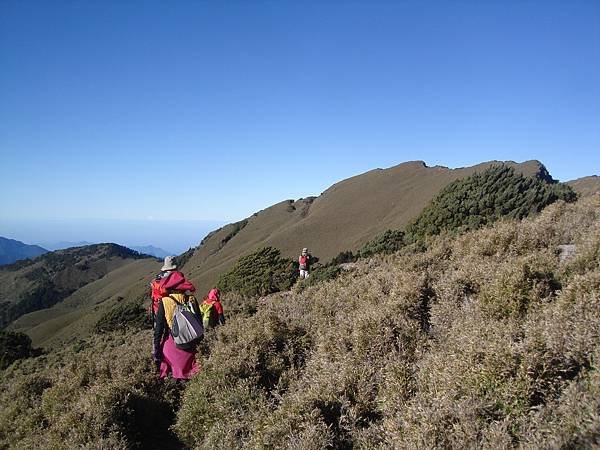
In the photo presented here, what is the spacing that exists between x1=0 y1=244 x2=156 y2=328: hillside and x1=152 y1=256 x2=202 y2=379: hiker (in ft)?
366

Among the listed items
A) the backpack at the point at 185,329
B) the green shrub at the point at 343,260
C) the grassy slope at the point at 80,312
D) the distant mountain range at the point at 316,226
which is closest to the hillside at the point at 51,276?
the distant mountain range at the point at 316,226

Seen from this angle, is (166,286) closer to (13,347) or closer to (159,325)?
(159,325)

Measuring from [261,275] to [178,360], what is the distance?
69.3 feet

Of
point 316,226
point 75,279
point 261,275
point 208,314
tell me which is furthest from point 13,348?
point 75,279

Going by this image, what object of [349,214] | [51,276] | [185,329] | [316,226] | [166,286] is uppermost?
[349,214]

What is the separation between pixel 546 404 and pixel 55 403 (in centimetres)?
661

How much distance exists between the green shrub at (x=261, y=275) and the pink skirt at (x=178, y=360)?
13124mm

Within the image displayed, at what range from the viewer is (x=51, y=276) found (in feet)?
450

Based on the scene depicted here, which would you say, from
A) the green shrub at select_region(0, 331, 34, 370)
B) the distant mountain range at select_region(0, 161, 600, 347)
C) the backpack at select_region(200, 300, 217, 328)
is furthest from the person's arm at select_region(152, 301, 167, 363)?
the green shrub at select_region(0, 331, 34, 370)

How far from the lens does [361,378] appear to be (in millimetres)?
4203

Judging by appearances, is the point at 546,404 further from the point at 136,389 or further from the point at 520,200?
the point at 520,200

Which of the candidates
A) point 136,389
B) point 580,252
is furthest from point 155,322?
point 580,252

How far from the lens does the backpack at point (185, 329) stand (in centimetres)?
576

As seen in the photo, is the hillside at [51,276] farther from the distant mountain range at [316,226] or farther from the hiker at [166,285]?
the hiker at [166,285]
